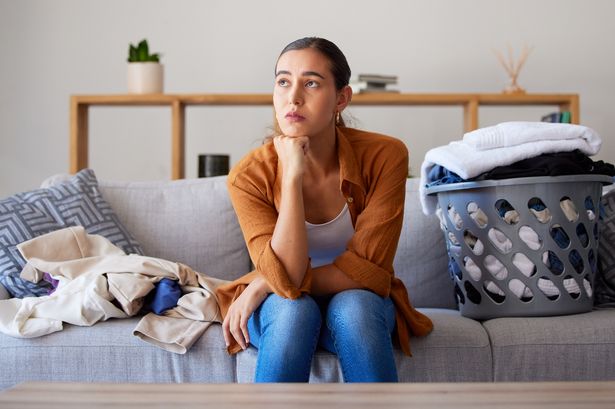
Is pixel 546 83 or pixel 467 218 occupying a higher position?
pixel 546 83

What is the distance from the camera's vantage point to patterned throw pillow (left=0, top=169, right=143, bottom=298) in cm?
208

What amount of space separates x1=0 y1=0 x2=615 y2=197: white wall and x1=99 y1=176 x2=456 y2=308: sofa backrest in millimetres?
1480

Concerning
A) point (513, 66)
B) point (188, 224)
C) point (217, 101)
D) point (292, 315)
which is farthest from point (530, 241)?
point (513, 66)

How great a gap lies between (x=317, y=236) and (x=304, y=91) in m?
0.34

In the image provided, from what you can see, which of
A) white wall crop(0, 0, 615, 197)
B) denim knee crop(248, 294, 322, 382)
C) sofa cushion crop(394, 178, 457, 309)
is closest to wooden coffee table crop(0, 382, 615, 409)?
denim knee crop(248, 294, 322, 382)

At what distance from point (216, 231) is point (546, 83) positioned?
220 centimetres

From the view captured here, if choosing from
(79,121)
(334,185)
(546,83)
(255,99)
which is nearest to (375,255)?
(334,185)

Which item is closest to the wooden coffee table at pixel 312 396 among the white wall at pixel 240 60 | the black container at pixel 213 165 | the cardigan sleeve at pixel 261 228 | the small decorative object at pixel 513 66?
the cardigan sleeve at pixel 261 228

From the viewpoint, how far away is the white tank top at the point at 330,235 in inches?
72.2

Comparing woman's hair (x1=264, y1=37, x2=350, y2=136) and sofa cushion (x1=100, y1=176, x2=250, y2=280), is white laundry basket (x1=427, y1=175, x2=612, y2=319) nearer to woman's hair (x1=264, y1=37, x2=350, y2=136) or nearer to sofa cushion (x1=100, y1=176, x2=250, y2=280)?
woman's hair (x1=264, y1=37, x2=350, y2=136)

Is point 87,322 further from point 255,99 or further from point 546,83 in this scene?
point 546,83

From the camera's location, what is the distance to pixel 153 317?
74.0 inches

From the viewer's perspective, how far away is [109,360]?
1.81 metres

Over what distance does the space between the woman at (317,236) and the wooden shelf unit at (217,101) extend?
1.54m
